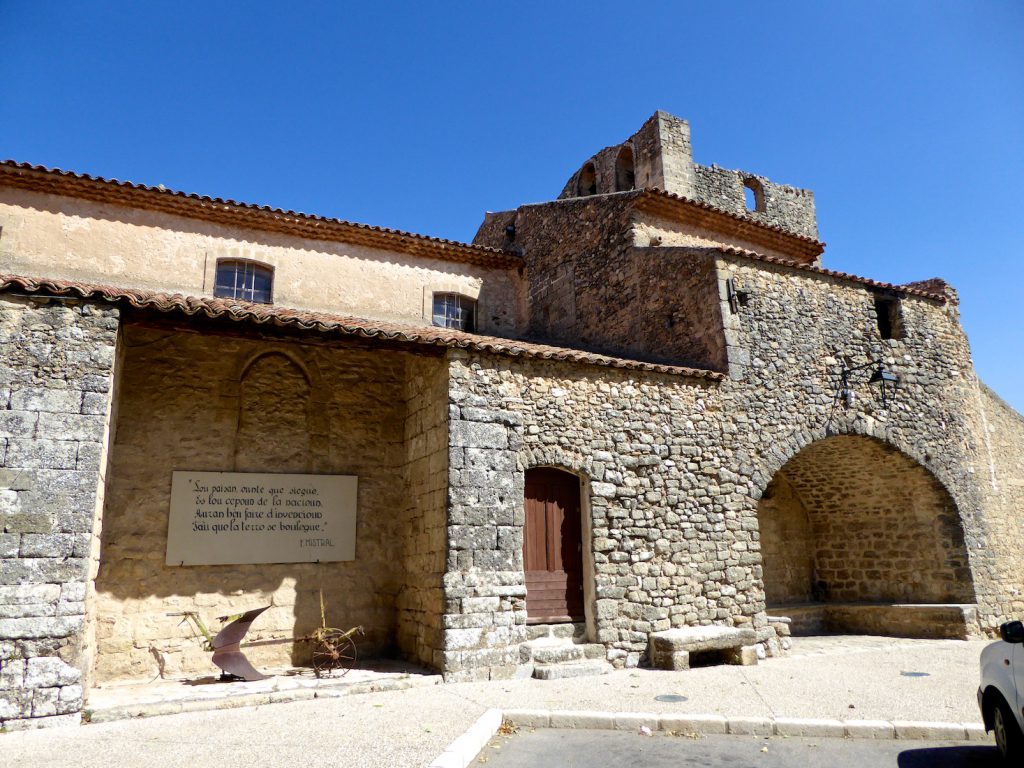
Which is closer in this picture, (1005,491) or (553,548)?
(553,548)

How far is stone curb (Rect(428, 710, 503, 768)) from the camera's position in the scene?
456 cm

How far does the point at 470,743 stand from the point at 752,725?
239 cm

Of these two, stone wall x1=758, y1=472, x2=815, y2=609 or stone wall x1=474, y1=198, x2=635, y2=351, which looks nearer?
stone wall x1=758, y1=472, x2=815, y2=609

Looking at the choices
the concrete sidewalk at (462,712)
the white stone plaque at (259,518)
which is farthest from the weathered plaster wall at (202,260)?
the concrete sidewalk at (462,712)

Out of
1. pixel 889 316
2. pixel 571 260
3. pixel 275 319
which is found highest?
pixel 571 260

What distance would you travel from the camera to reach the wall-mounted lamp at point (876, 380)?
11.0m

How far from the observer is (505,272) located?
1384 cm

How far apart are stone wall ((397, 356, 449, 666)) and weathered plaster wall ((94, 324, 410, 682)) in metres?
0.27

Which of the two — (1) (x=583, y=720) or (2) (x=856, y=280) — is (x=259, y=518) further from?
(2) (x=856, y=280)

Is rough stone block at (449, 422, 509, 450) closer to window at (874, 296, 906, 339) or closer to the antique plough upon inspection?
the antique plough

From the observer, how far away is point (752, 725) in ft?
18.7

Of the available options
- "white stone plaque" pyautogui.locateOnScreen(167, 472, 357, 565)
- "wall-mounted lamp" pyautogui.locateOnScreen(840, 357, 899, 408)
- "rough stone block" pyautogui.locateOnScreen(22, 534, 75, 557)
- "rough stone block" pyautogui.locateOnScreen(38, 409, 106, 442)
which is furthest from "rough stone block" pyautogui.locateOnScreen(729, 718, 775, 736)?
"wall-mounted lamp" pyautogui.locateOnScreen(840, 357, 899, 408)

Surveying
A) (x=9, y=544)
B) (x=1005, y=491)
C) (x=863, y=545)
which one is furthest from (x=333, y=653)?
(x=1005, y=491)

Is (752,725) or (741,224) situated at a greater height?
(741,224)
